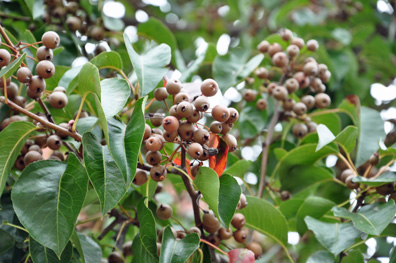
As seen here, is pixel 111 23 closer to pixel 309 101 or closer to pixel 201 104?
pixel 309 101

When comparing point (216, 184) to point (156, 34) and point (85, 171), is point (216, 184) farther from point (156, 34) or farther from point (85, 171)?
point (156, 34)

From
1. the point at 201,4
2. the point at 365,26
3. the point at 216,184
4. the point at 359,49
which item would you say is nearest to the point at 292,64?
the point at 216,184

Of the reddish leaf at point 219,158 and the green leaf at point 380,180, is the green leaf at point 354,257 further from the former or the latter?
the reddish leaf at point 219,158

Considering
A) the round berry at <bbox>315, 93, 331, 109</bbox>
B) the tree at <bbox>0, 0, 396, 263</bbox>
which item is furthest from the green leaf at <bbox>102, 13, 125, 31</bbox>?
the round berry at <bbox>315, 93, 331, 109</bbox>

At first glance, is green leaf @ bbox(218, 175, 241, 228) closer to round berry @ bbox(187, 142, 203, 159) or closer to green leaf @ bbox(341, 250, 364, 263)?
round berry @ bbox(187, 142, 203, 159)

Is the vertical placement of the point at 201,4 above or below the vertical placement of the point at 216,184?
below

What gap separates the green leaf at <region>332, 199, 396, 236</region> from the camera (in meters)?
1.52

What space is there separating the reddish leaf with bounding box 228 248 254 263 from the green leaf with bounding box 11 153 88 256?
45 cm

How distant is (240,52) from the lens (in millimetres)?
2297

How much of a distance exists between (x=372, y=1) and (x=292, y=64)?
180 cm

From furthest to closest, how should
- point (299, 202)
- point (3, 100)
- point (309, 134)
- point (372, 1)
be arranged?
point (372, 1), point (309, 134), point (299, 202), point (3, 100)

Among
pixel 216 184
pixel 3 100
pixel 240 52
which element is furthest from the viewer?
pixel 240 52

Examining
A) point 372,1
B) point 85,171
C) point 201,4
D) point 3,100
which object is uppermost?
point 3,100

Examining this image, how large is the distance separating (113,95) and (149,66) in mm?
256
